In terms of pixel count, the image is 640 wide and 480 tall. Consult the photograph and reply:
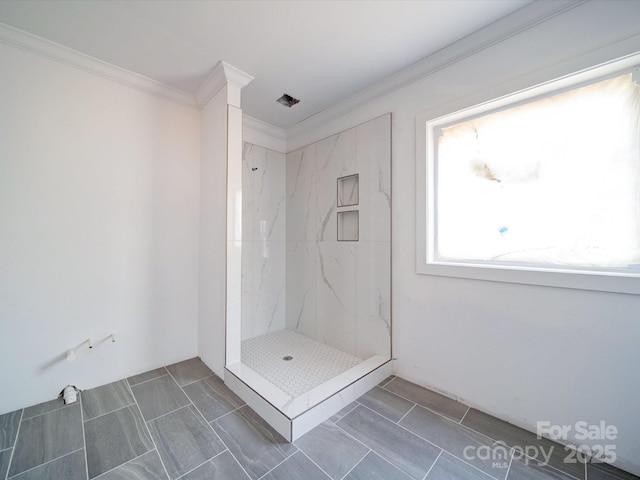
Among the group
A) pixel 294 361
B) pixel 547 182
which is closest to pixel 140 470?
pixel 294 361

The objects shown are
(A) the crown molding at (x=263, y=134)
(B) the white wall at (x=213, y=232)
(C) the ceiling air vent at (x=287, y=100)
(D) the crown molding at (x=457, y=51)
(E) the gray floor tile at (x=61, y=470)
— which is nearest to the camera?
(E) the gray floor tile at (x=61, y=470)

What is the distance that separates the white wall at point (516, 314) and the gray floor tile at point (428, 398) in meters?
0.06

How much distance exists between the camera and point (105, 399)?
5.74 ft

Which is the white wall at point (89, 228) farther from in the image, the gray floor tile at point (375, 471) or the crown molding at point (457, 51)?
the gray floor tile at point (375, 471)

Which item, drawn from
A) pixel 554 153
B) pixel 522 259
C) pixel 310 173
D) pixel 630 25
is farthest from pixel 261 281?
pixel 630 25

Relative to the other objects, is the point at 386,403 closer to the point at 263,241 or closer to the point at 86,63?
the point at 263,241

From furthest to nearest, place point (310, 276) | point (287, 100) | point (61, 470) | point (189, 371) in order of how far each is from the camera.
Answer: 1. point (310, 276)
2. point (287, 100)
3. point (189, 371)
4. point (61, 470)

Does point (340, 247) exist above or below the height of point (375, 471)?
above

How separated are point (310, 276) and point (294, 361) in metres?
0.93

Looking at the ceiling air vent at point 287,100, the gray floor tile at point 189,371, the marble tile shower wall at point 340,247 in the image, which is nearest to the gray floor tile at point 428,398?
the marble tile shower wall at point 340,247

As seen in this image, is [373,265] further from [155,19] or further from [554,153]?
[155,19]

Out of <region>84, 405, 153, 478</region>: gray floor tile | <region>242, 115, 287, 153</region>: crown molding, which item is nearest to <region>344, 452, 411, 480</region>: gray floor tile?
<region>84, 405, 153, 478</region>: gray floor tile

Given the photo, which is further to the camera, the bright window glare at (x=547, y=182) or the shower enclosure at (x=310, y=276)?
the shower enclosure at (x=310, y=276)

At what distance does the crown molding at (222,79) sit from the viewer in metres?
1.93
